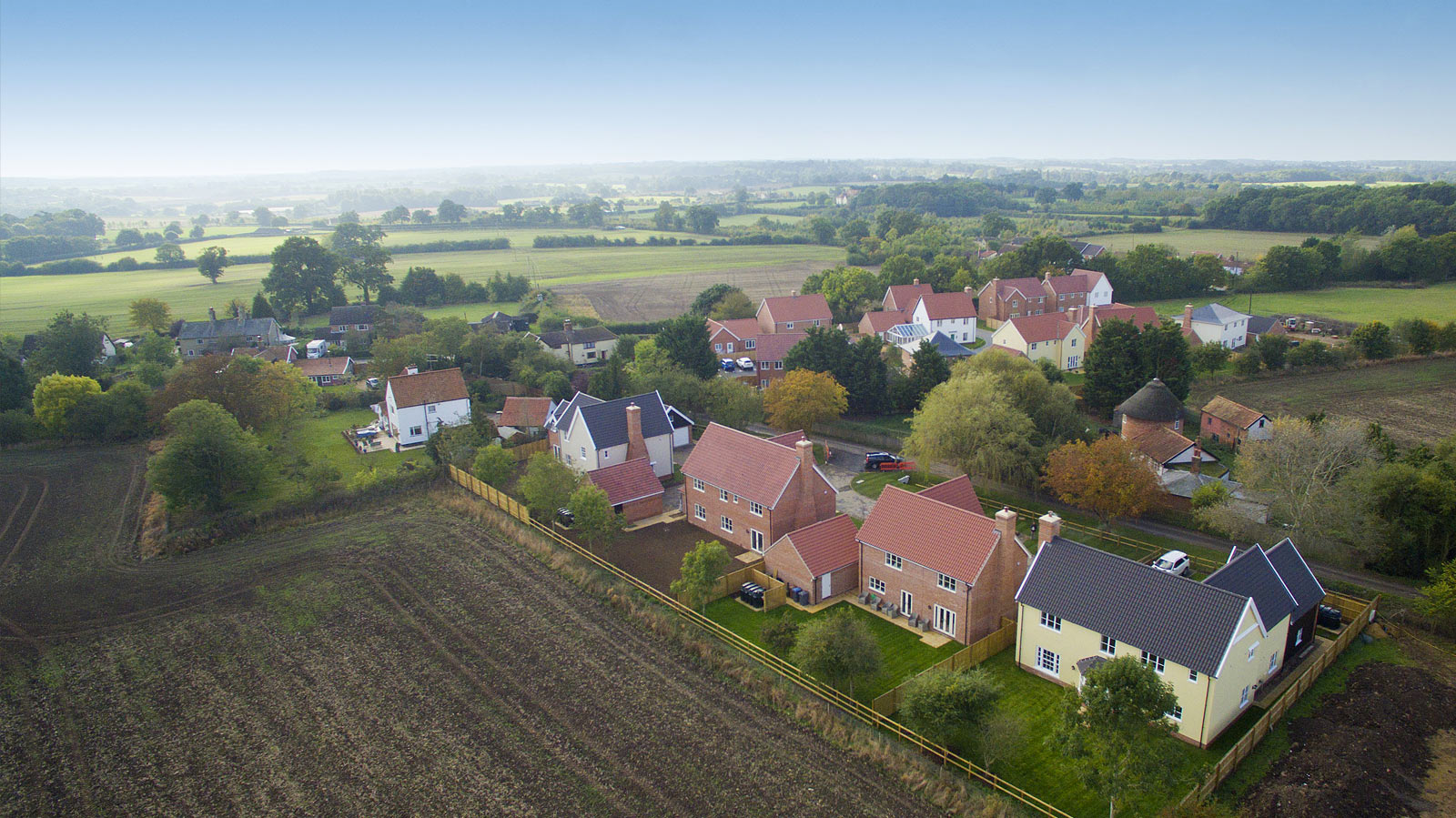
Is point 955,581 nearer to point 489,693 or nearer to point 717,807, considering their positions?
point 717,807

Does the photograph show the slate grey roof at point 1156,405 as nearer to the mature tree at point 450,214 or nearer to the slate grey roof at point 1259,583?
the slate grey roof at point 1259,583

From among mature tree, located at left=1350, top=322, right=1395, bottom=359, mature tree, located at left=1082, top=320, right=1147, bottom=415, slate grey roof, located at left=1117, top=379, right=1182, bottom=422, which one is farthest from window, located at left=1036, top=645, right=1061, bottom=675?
mature tree, located at left=1350, top=322, right=1395, bottom=359

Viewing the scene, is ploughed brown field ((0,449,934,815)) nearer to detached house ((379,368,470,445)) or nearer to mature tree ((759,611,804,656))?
mature tree ((759,611,804,656))

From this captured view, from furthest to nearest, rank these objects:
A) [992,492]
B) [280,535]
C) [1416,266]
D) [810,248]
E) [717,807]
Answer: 1. [810,248]
2. [1416,266]
3. [992,492]
4. [280,535]
5. [717,807]

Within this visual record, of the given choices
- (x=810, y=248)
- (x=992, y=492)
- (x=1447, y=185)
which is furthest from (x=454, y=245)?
(x=1447, y=185)

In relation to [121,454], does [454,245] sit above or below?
above

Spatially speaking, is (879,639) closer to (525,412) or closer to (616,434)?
(616,434)

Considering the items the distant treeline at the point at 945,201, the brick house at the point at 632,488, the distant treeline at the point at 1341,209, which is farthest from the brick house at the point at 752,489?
the distant treeline at the point at 945,201
